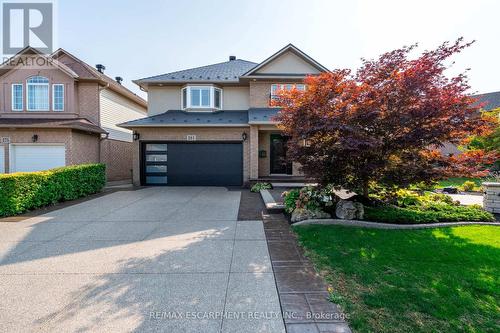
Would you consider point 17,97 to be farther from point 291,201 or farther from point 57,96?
point 291,201

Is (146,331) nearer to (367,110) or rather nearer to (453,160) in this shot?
(367,110)

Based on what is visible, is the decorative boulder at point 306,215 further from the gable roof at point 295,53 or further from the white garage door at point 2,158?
the white garage door at point 2,158

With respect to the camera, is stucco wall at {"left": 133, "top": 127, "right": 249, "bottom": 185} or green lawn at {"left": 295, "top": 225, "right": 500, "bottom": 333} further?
stucco wall at {"left": 133, "top": 127, "right": 249, "bottom": 185}

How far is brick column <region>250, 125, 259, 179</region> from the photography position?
494 inches

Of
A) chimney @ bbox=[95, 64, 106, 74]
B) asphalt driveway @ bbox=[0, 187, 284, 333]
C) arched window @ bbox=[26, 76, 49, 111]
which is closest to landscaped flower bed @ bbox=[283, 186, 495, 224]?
asphalt driveway @ bbox=[0, 187, 284, 333]

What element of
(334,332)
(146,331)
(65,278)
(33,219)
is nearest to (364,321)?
(334,332)

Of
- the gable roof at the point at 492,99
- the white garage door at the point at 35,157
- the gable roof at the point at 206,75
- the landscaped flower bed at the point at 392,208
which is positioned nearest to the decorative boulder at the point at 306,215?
the landscaped flower bed at the point at 392,208

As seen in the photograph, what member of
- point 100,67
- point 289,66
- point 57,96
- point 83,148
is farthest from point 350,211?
point 100,67

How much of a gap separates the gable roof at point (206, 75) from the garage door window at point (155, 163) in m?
3.91

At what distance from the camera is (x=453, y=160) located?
6.08 meters

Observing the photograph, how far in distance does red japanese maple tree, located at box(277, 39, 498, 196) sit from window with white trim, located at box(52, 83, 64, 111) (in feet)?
46.8

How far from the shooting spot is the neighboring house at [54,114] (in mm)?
12273

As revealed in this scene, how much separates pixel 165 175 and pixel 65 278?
10265mm

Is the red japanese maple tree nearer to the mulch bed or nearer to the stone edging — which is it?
the stone edging
